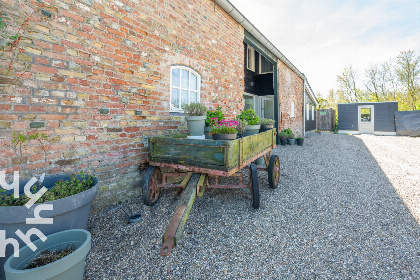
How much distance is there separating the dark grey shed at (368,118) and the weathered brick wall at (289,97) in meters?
5.71

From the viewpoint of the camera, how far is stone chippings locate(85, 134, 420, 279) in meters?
1.82

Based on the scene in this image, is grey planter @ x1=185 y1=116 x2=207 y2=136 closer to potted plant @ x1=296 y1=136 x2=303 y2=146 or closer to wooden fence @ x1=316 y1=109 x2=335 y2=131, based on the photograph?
potted plant @ x1=296 y1=136 x2=303 y2=146

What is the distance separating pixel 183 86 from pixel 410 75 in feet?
Result: 84.1

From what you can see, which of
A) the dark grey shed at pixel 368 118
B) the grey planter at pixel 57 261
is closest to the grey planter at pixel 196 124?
the grey planter at pixel 57 261

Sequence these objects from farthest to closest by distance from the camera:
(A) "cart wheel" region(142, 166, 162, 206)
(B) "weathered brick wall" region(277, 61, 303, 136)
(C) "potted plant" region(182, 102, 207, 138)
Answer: (B) "weathered brick wall" region(277, 61, 303, 136)
(C) "potted plant" region(182, 102, 207, 138)
(A) "cart wheel" region(142, 166, 162, 206)

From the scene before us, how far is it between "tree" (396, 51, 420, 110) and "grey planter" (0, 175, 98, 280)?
89.3 feet

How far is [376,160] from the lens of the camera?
253 inches

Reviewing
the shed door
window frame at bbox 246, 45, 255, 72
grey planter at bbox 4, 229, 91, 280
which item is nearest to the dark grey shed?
the shed door

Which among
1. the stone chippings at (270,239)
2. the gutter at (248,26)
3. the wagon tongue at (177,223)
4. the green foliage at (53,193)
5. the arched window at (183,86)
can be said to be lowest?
the stone chippings at (270,239)

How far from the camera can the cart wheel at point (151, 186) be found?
2945mm

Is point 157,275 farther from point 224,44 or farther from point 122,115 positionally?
point 224,44

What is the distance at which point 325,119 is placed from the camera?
64.2 ft

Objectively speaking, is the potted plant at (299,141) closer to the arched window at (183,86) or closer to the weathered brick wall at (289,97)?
the weathered brick wall at (289,97)

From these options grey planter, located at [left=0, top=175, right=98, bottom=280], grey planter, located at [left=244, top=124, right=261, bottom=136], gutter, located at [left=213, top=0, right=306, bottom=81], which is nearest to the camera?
grey planter, located at [left=0, top=175, right=98, bottom=280]
